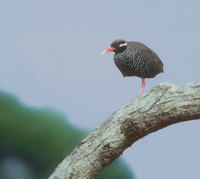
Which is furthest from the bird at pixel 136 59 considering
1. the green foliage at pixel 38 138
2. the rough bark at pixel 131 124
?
the green foliage at pixel 38 138

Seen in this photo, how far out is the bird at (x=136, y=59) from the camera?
4.05m

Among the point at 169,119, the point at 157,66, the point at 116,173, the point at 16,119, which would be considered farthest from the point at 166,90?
the point at 16,119

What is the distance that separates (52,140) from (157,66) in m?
5.06

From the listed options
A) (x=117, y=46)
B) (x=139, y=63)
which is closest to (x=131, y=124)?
(x=139, y=63)

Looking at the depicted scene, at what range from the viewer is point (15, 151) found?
8.46 m

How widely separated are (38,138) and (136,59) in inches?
202

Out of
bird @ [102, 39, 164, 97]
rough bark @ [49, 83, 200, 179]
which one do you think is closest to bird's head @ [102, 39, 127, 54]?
bird @ [102, 39, 164, 97]

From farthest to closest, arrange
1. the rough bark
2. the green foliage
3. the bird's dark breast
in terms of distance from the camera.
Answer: the green foliage
the bird's dark breast
the rough bark

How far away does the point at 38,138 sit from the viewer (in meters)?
8.69

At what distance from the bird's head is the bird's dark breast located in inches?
2.1

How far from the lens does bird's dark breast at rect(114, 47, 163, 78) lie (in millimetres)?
4043

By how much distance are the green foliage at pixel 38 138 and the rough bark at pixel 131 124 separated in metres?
5.54

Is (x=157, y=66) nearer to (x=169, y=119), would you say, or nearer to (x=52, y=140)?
(x=169, y=119)

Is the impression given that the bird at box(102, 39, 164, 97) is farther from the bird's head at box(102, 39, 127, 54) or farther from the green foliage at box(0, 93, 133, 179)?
the green foliage at box(0, 93, 133, 179)
